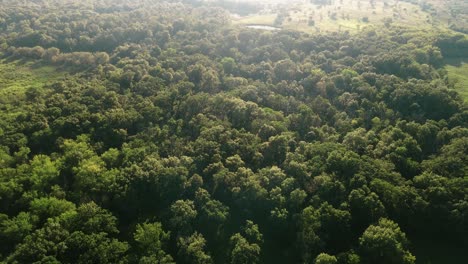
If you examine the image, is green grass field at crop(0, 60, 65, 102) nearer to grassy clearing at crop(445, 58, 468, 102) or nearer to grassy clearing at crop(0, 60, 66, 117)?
grassy clearing at crop(0, 60, 66, 117)

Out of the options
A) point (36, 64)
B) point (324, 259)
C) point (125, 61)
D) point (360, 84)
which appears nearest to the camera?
point (324, 259)

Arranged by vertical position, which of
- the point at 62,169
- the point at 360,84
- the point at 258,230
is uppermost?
the point at 360,84

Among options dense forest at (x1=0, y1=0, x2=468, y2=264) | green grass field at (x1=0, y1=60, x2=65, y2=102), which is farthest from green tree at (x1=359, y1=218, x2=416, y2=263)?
green grass field at (x1=0, y1=60, x2=65, y2=102)

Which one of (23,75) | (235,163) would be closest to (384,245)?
(235,163)

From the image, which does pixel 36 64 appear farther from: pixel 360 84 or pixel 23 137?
pixel 360 84

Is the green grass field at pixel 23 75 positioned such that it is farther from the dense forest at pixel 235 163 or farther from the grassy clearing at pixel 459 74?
the grassy clearing at pixel 459 74

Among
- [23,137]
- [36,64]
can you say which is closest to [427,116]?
[23,137]

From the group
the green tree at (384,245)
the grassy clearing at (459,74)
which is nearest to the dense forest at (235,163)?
the green tree at (384,245)
